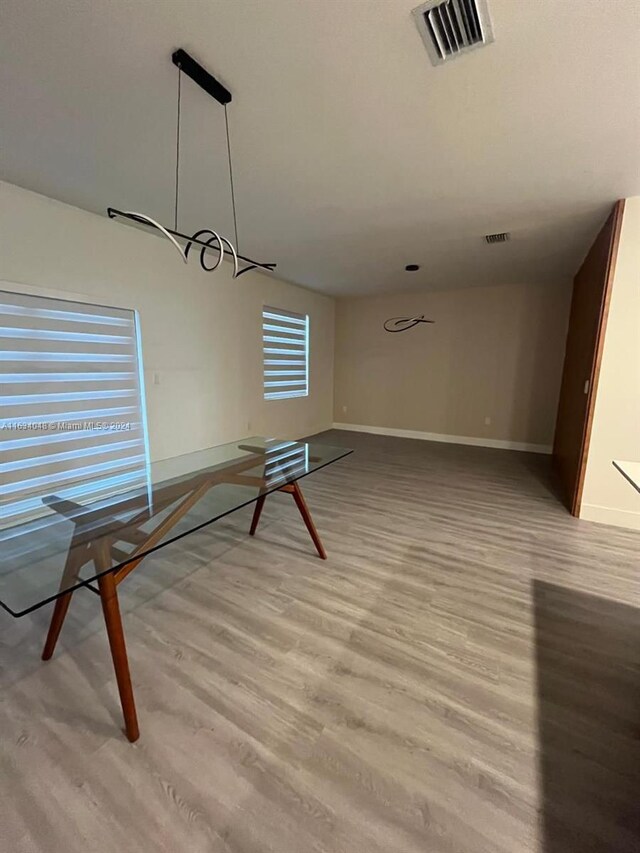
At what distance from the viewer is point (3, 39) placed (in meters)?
1.42

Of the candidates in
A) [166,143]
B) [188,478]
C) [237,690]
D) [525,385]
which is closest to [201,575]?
[188,478]

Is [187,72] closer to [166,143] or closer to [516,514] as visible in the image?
[166,143]

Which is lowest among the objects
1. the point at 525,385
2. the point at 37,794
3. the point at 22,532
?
the point at 37,794

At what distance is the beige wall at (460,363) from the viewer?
5.52m

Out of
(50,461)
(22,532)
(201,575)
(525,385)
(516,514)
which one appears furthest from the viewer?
(525,385)

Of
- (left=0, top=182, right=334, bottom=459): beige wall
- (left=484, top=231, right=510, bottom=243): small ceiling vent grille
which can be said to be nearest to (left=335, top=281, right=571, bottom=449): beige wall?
(left=0, top=182, right=334, bottom=459): beige wall

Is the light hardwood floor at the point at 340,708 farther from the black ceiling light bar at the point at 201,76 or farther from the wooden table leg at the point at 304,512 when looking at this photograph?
the black ceiling light bar at the point at 201,76

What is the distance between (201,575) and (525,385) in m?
5.46

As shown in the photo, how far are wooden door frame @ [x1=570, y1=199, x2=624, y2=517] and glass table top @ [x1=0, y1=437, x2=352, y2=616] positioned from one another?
84.8 inches

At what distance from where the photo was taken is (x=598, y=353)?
3021 mm

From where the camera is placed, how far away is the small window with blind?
209 inches

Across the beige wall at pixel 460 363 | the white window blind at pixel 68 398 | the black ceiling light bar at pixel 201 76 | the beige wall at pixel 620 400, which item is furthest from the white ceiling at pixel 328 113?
A: the beige wall at pixel 460 363

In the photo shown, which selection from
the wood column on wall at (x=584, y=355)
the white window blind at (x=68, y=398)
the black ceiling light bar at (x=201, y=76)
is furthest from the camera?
the wood column on wall at (x=584, y=355)

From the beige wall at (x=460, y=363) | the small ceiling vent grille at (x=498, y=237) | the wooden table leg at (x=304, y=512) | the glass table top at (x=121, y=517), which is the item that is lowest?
the wooden table leg at (x=304, y=512)
